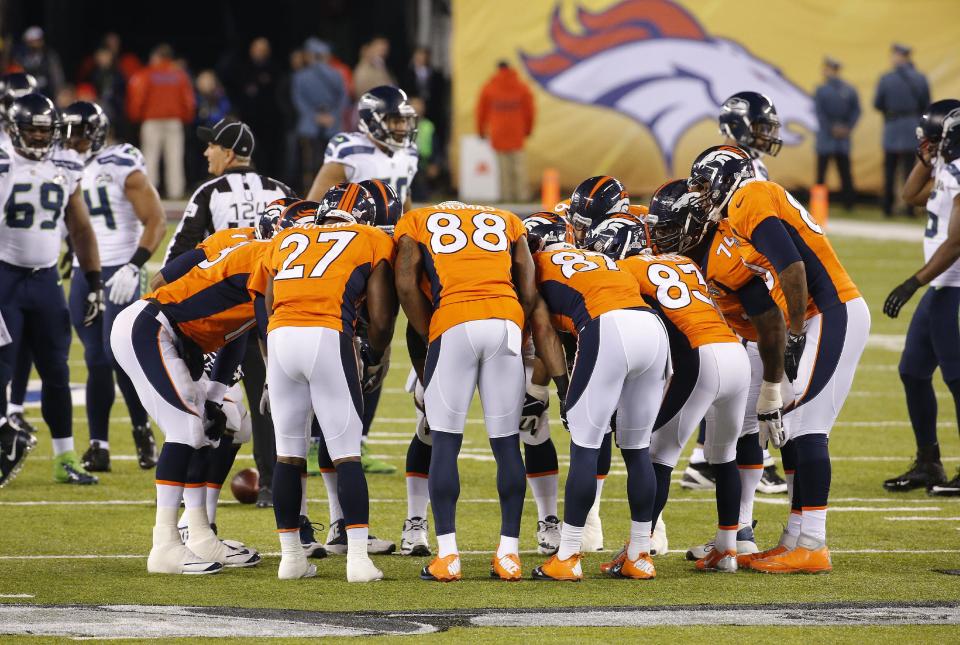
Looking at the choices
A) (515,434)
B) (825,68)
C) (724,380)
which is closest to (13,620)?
(515,434)

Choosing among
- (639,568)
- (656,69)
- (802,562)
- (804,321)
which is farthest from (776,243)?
(656,69)

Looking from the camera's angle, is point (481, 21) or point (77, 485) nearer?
point (77, 485)

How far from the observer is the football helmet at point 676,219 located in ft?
22.0

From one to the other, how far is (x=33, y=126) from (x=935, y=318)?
474cm

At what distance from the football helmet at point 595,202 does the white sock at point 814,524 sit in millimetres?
1463

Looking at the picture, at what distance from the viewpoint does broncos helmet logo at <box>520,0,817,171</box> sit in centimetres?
2206

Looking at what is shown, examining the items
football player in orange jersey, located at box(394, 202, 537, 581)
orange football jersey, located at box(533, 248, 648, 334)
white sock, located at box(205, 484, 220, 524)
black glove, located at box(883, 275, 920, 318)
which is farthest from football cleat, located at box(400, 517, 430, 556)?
black glove, located at box(883, 275, 920, 318)

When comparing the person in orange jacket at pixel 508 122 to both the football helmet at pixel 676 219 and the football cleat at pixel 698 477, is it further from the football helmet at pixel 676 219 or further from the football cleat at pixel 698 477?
the football helmet at pixel 676 219

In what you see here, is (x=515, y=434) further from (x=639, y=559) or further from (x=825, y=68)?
(x=825, y=68)

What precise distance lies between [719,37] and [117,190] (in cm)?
1440

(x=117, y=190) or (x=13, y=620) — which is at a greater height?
(x=117, y=190)

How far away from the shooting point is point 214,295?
658 centimetres

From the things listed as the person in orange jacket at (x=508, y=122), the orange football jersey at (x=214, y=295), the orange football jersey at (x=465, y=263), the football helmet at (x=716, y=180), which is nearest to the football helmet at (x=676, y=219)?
the football helmet at (x=716, y=180)

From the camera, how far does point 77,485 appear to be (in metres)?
8.45
